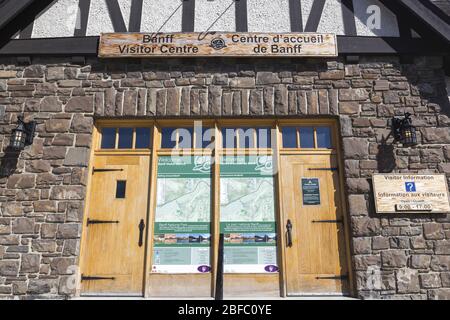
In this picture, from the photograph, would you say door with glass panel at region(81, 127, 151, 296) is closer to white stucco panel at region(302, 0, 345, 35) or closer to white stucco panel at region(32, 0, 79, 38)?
white stucco panel at region(32, 0, 79, 38)

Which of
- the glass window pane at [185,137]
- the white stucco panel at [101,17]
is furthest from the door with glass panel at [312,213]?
the white stucco panel at [101,17]

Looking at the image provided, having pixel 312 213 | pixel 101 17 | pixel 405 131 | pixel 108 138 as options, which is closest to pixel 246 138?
pixel 312 213

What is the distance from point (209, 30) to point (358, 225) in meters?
3.40

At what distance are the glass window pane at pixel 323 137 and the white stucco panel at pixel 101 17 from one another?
3274 millimetres

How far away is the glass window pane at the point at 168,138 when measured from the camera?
455 centimetres

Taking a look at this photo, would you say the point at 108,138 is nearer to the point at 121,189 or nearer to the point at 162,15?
the point at 121,189

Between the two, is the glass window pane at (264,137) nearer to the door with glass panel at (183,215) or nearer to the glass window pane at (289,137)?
the glass window pane at (289,137)

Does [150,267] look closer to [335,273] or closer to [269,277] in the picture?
[269,277]

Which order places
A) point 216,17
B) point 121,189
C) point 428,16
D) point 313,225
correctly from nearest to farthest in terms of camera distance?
point 313,225
point 121,189
point 428,16
point 216,17

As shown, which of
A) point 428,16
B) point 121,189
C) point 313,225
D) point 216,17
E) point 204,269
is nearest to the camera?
point 204,269

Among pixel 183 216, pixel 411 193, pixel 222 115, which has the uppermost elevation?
pixel 222 115

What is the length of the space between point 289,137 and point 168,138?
171 cm

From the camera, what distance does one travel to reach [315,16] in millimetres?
4828

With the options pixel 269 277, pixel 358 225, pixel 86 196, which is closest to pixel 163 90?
pixel 86 196
